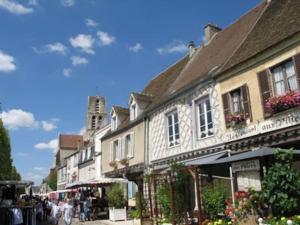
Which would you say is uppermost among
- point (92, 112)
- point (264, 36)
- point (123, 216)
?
point (92, 112)

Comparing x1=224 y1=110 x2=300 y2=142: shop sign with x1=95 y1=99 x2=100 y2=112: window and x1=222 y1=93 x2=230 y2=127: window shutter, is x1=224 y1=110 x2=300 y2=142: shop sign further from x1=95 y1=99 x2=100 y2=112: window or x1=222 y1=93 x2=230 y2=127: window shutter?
x1=95 y1=99 x2=100 y2=112: window

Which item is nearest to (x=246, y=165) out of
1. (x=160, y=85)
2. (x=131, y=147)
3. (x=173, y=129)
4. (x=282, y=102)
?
(x=282, y=102)

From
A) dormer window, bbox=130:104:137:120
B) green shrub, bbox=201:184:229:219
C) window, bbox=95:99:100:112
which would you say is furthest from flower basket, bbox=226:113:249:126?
window, bbox=95:99:100:112

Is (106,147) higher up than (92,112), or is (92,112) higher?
(92,112)

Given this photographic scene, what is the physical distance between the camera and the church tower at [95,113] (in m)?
53.8

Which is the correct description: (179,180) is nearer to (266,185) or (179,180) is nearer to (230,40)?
(266,185)

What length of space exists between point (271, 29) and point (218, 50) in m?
3.96

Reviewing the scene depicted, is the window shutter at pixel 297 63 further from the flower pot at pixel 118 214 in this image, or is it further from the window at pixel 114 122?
the window at pixel 114 122

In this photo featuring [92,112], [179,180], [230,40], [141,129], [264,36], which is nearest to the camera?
[179,180]

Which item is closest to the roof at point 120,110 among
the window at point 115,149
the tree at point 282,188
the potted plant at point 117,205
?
the window at point 115,149

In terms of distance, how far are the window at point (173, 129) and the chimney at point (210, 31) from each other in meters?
5.33

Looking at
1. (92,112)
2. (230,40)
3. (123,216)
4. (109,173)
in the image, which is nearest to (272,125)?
(230,40)

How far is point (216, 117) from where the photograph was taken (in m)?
12.8

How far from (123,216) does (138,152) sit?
11.8 feet
